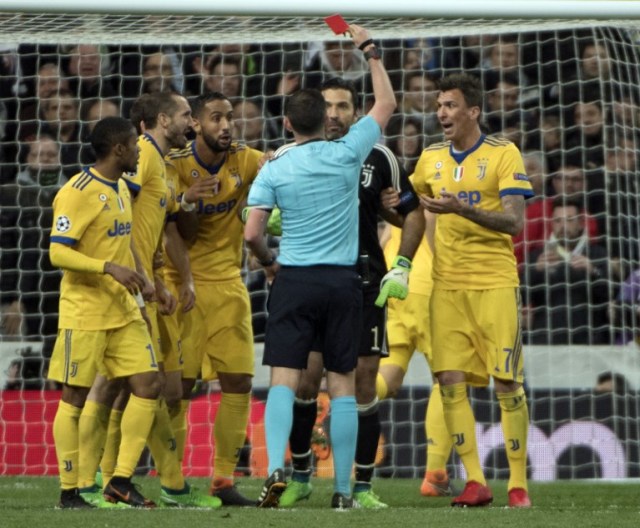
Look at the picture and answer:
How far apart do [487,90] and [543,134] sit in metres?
0.63

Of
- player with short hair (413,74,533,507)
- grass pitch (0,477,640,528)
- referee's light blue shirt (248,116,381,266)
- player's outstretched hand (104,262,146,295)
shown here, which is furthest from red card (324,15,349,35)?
grass pitch (0,477,640,528)

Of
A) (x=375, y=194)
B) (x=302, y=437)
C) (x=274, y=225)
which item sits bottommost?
(x=302, y=437)

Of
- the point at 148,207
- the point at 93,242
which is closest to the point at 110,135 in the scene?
the point at 93,242

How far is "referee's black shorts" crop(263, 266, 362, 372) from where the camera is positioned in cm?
630

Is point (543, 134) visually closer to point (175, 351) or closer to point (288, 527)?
point (175, 351)

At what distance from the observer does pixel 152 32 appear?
8.74 m

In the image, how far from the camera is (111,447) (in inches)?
290

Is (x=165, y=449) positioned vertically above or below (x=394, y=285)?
below

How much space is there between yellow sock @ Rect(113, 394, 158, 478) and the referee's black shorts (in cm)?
70

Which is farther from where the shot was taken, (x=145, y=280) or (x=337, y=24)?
(x=337, y=24)

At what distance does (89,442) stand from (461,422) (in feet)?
5.95

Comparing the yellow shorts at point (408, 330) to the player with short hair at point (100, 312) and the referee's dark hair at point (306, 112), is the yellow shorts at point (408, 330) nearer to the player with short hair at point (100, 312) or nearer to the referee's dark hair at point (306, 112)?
the player with short hair at point (100, 312)

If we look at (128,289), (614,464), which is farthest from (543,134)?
(128,289)

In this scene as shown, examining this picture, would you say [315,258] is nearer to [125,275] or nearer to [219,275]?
[125,275]
